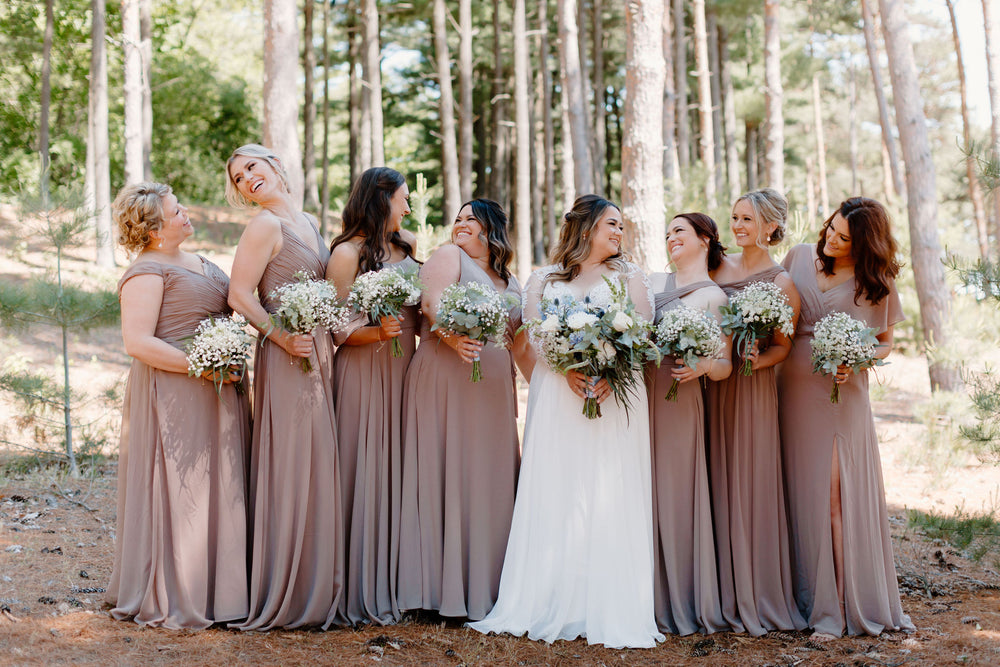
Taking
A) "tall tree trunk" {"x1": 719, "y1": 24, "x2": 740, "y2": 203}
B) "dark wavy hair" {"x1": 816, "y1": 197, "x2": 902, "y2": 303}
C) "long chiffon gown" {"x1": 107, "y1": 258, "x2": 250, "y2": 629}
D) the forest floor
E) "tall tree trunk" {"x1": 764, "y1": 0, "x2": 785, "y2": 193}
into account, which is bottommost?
the forest floor

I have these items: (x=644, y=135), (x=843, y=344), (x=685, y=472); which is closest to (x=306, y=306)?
(x=685, y=472)

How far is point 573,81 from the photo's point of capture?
667 inches

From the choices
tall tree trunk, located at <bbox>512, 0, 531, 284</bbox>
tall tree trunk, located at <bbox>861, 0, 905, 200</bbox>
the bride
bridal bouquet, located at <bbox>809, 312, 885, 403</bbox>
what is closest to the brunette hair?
the bride

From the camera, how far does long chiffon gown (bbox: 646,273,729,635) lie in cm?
513

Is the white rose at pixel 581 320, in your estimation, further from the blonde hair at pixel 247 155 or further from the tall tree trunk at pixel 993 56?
the tall tree trunk at pixel 993 56

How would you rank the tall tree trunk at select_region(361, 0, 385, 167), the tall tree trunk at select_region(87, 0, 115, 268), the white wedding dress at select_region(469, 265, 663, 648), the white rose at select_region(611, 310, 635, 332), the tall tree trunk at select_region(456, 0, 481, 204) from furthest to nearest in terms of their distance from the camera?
1. the tall tree trunk at select_region(456, 0, 481, 204)
2. the tall tree trunk at select_region(361, 0, 385, 167)
3. the tall tree trunk at select_region(87, 0, 115, 268)
4. the white wedding dress at select_region(469, 265, 663, 648)
5. the white rose at select_region(611, 310, 635, 332)

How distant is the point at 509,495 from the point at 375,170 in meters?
2.30

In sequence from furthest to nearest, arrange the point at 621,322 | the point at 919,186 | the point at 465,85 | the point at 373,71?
the point at 465,85, the point at 373,71, the point at 919,186, the point at 621,322

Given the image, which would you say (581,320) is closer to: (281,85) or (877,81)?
(281,85)

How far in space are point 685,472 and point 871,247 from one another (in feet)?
5.99

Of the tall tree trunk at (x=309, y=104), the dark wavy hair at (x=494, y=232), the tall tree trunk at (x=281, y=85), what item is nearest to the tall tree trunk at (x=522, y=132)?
the tall tree trunk at (x=309, y=104)

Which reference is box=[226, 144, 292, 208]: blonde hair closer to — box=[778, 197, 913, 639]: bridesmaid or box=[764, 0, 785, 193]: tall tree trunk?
box=[778, 197, 913, 639]: bridesmaid

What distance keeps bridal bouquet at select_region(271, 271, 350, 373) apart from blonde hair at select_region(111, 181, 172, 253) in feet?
2.92

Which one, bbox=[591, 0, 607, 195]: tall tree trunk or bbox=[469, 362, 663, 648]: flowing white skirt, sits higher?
bbox=[591, 0, 607, 195]: tall tree trunk
